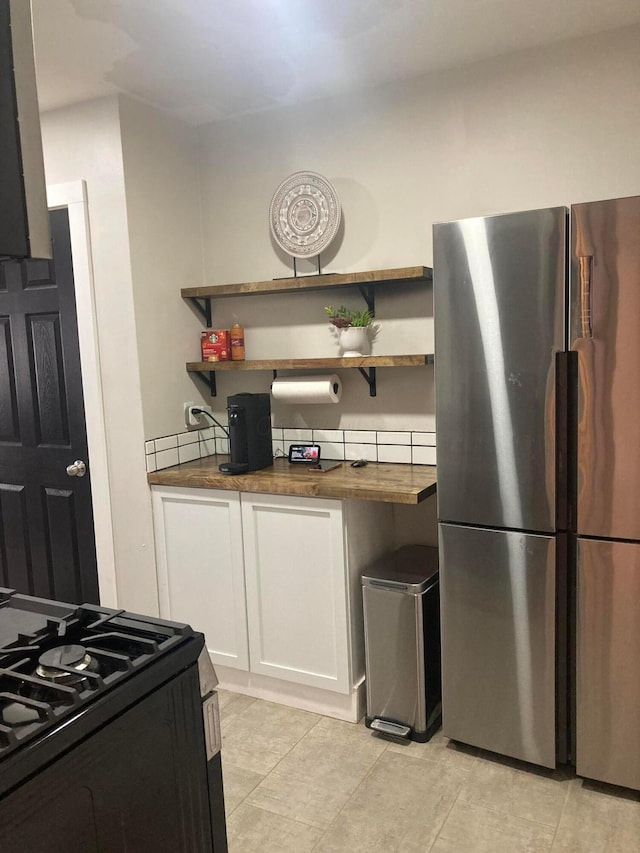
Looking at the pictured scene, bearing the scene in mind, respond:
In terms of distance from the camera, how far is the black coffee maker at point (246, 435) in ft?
9.43

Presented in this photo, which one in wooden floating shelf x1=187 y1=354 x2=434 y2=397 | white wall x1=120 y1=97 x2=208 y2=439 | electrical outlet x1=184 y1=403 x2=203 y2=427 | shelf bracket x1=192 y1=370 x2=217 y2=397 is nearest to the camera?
wooden floating shelf x1=187 y1=354 x2=434 y2=397

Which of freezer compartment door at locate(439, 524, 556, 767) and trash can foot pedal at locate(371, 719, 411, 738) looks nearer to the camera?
freezer compartment door at locate(439, 524, 556, 767)

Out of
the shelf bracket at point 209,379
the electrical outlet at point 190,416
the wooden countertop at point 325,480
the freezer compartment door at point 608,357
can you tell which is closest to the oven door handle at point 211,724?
the wooden countertop at point 325,480

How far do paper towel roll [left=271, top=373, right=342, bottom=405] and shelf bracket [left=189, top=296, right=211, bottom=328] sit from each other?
1.93ft

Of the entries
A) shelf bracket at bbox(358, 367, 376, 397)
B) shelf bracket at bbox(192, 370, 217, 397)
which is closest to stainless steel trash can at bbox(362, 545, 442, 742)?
shelf bracket at bbox(358, 367, 376, 397)

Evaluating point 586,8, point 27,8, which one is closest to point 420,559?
point 586,8

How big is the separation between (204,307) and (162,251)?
35cm

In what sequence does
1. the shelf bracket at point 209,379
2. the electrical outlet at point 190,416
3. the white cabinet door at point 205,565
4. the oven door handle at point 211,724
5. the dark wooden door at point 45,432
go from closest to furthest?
the oven door handle at point 211,724 < the white cabinet door at point 205,565 < the dark wooden door at point 45,432 < the electrical outlet at point 190,416 < the shelf bracket at point 209,379

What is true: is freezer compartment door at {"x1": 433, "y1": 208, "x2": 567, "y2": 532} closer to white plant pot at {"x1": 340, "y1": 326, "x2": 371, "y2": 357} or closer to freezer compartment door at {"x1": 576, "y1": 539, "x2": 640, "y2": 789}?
freezer compartment door at {"x1": 576, "y1": 539, "x2": 640, "y2": 789}

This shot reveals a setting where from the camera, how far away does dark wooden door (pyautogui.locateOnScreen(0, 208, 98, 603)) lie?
3.07 m

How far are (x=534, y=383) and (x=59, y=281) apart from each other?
2100 millimetres

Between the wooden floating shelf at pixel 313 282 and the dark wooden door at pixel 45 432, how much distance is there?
59 cm

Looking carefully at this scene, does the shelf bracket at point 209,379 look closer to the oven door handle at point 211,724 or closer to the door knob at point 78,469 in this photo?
the door knob at point 78,469

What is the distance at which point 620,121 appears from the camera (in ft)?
8.02
